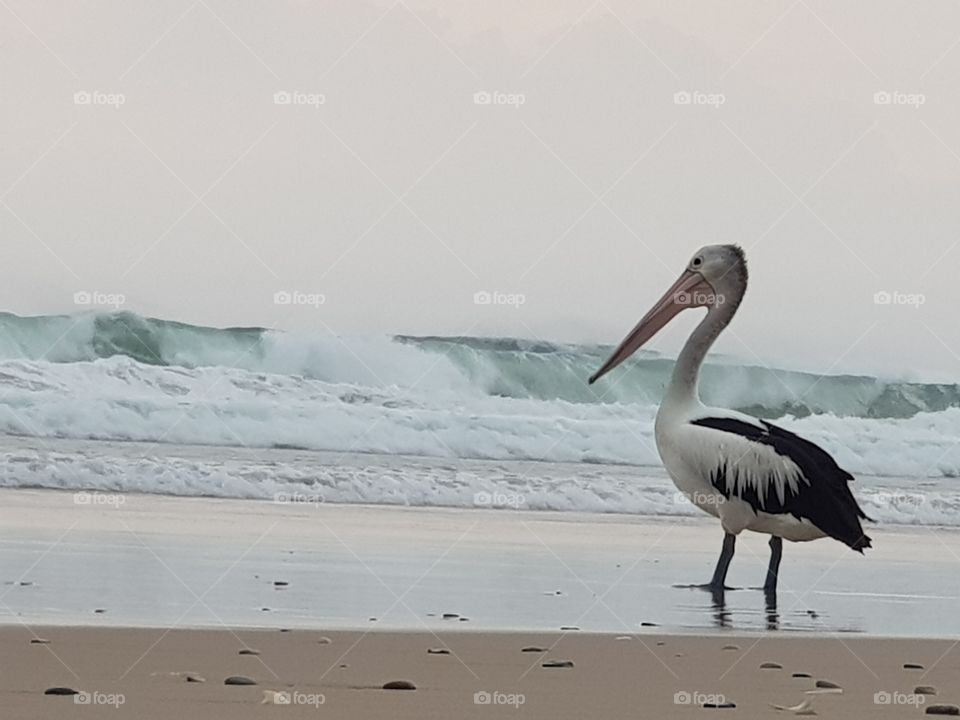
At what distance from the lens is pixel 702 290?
1012cm

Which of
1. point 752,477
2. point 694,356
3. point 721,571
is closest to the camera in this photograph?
point 721,571

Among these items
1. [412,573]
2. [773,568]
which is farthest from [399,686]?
[773,568]

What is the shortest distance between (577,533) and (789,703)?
6.21 m

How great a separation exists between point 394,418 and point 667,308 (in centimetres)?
751

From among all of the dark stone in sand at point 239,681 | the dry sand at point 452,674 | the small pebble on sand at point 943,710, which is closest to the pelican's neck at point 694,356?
the dry sand at point 452,674

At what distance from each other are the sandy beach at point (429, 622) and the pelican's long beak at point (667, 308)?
121 centimetres

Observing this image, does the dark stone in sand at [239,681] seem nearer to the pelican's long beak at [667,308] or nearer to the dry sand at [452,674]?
the dry sand at [452,674]

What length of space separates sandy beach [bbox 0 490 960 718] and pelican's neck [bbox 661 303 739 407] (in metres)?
0.95

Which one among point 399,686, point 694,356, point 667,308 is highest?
point 667,308

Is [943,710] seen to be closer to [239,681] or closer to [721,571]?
[239,681]

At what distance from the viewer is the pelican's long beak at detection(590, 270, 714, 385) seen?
33.2 feet

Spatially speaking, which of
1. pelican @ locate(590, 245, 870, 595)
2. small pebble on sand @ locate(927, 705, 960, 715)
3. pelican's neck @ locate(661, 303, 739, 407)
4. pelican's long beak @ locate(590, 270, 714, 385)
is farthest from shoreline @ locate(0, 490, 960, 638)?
small pebble on sand @ locate(927, 705, 960, 715)

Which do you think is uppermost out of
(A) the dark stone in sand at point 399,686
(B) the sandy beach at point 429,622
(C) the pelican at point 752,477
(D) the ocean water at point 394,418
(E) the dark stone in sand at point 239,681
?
(D) the ocean water at point 394,418

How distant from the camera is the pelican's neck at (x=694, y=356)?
30.1 ft
